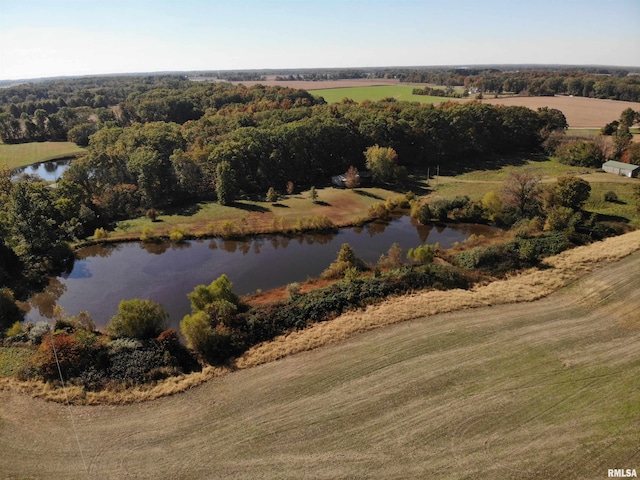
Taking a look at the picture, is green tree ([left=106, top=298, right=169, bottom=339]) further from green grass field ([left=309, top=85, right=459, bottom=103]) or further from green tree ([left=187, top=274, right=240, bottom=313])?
green grass field ([left=309, top=85, right=459, bottom=103])

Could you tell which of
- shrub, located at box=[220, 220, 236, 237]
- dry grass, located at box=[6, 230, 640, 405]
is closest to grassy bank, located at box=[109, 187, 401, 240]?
shrub, located at box=[220, 220, 236, 237]

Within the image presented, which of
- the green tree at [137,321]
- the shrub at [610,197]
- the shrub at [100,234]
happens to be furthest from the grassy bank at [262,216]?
the shrub at [610,197]

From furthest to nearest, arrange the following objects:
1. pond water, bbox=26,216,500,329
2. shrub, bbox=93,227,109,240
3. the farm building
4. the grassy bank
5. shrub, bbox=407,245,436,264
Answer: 1. the farm building
2. the grassy bank
3. shrub, bbox=93,227,109,240
4. shrub, bbox=407,245,436,264
5. pond water, bbox=26,216,500,329

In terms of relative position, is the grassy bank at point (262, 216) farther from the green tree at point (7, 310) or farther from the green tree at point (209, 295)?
the green tree at point (209, 295)

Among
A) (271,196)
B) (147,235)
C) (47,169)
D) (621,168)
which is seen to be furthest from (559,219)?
(47,169)

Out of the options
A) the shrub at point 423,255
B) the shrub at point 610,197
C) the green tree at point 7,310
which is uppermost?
the shrub at point 610,197

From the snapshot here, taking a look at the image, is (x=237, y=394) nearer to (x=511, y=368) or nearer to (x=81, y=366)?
(x=81, y=366)

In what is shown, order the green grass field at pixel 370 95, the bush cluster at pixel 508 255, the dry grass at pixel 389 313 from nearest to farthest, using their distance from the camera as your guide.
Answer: the dry grass at pixel 389 313 → the bush cluster at pixel 508 255 → the green grass field at pixel 370 95

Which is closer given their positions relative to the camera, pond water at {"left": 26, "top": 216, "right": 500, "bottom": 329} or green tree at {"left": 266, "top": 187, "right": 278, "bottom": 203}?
pond water at {"left": 26, "top": 216, "right": 500, "bottom": 329}
